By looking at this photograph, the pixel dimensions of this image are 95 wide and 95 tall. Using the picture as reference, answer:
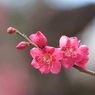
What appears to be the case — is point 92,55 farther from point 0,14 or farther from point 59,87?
point 0,14

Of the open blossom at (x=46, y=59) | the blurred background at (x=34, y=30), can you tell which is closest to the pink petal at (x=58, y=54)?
the open blossom at (x=46, y=59)

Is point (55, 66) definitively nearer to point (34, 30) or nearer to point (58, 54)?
point (58, 54)

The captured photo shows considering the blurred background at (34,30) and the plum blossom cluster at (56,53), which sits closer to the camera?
the plum blossom cluster at (56,53)

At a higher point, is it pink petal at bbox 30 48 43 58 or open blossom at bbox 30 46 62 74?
pink petal at bbox 30 48 43 58

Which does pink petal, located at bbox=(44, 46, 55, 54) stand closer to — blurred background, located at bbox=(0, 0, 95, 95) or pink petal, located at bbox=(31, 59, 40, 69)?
pink petal, located at bbox=(31, 59, 40, 69)

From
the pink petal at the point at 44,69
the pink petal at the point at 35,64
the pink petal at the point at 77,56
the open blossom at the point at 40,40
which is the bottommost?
the pink petal at the point at 77,56

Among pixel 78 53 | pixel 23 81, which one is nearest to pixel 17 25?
pixel 23 81

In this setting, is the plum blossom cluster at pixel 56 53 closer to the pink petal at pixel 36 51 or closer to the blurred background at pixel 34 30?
the pink petal at pixel 36 51

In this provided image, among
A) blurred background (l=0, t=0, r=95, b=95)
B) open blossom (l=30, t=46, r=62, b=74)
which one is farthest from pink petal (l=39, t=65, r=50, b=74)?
blurred background (l=0, t=0, r=95, b=95)
